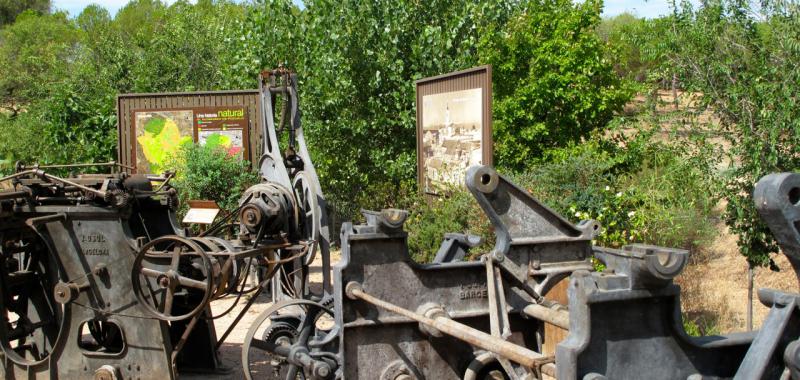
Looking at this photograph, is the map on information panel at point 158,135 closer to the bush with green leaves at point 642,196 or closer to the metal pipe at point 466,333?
the bush with green leaves at point 642,196

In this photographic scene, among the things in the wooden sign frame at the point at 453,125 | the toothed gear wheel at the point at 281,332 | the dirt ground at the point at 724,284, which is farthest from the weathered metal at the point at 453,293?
the wooden sign frame at the point at 453,125

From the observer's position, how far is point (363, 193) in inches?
555

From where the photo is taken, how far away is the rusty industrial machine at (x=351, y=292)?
3191 millimetres

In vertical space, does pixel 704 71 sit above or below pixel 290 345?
above

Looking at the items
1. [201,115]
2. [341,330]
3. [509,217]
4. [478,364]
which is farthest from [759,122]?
[201,115]

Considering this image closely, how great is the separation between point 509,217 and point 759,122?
120 inches

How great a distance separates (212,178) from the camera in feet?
41.7

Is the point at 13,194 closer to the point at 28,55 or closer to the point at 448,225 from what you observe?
the point at 448,225

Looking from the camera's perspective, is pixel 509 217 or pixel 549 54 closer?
pixel 509 217

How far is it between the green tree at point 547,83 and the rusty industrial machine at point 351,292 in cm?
506

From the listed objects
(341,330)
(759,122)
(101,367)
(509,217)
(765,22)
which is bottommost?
(101,367)

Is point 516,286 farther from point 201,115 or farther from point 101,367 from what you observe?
point 201,115

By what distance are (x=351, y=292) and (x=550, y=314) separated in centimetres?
121

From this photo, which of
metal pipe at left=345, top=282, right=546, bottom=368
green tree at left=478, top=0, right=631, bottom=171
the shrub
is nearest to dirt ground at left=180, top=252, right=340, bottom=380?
the shrub
